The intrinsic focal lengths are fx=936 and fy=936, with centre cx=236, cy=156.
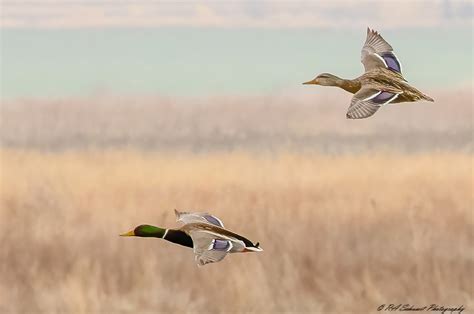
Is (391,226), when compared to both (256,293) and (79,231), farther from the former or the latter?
(79,231)

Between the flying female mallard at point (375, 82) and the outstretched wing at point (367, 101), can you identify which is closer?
the outstretched wing at point (367, 101)

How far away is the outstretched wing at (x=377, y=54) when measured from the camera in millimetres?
3700

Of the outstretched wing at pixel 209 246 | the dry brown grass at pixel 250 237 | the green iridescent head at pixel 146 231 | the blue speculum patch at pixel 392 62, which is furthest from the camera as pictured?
the dry brown grass at pixel 250 237

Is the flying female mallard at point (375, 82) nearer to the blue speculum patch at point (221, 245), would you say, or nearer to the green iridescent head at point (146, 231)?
the blue speculum patch at point (221, 245)

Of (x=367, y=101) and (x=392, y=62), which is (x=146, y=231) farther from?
(x=392, y=62)

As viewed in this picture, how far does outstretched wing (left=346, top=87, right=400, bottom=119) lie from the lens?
3.01 m

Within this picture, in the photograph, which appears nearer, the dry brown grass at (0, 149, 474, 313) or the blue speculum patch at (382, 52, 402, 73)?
the blue speculum patch at (382, 52, 402, 73)

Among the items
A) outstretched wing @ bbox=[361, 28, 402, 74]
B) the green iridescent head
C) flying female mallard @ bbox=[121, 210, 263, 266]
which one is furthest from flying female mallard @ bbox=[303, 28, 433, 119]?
the green iridescent head

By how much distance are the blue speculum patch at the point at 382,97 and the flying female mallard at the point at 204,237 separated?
0.64 meters

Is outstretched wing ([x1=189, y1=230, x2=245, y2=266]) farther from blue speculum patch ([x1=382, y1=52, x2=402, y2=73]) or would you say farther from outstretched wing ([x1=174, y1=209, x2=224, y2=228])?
blue speculum patch ([x1=382, y1=52, x2=402, y2=73])

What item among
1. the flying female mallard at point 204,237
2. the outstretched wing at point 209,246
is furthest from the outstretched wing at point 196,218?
the outstretched wing at point 209,246

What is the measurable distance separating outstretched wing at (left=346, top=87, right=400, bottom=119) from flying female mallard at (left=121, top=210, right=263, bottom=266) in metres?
0.55

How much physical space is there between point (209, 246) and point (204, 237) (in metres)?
0.11

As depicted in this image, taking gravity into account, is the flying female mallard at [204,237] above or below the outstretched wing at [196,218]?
below
